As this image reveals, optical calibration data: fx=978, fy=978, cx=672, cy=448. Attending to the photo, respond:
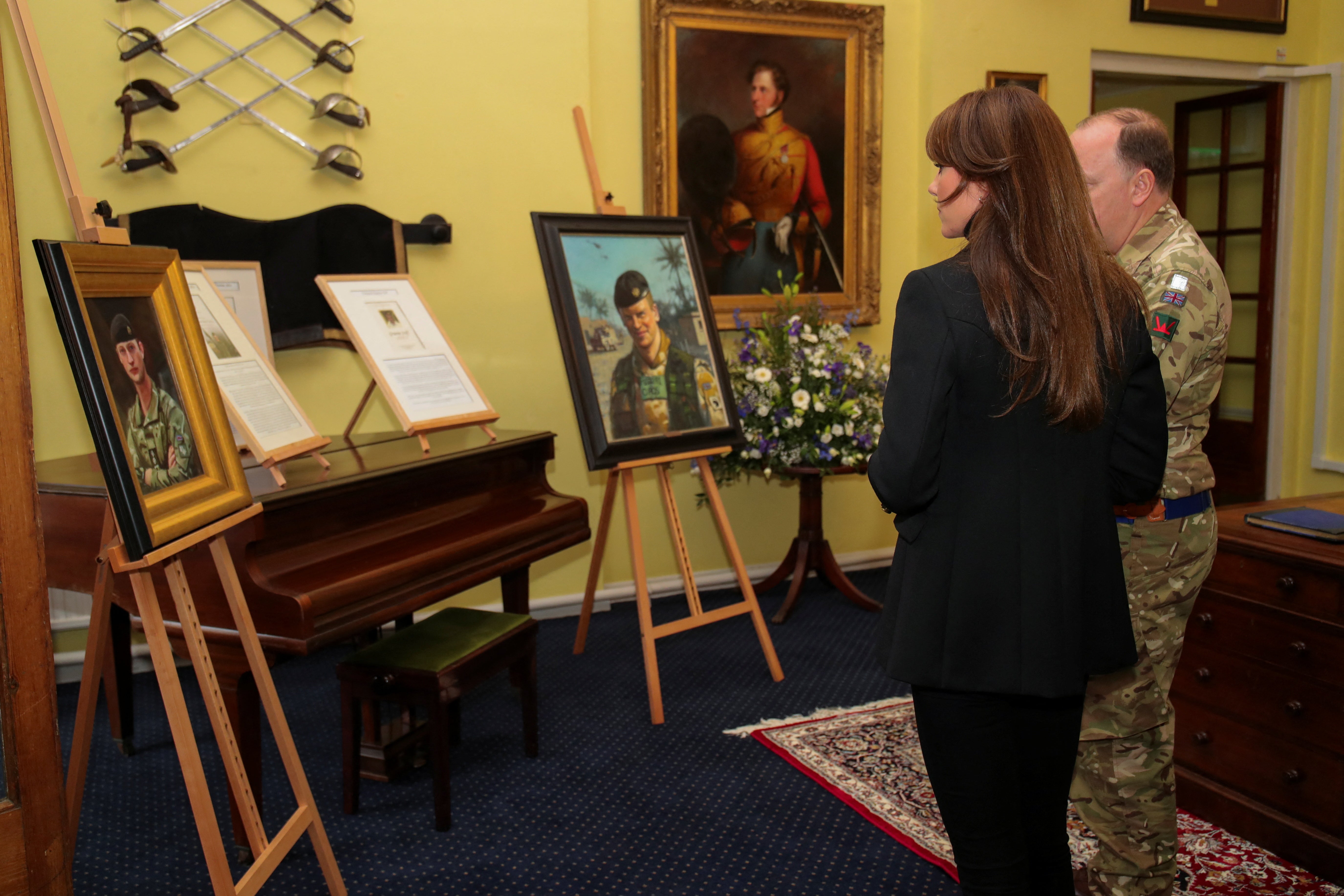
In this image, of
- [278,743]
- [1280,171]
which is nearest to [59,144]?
[278,743]

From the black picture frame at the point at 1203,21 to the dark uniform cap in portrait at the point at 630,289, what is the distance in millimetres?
3114

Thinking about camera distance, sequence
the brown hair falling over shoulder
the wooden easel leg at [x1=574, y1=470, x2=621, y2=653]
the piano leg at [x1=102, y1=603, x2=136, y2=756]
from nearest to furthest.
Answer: the brown hair falling over shoulder, the piano leg at [x1=102, y1=603, x2=136, y2=756], the wooden easel leg at [x1=574, y1=470, x2=621, y2=653]

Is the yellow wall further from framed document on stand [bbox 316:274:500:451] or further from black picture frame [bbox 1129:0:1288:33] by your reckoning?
framed document on stand [bbox 316:274:500:451]

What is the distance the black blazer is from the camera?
4.05 feet

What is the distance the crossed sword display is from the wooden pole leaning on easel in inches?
68.6

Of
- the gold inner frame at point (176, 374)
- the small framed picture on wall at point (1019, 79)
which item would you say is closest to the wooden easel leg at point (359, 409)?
the gold inner frame at point (176, 374)

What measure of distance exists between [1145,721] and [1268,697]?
636 mm

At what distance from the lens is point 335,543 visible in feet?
7.84

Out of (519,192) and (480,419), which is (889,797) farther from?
(519,192)

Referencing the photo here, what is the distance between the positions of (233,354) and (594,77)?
2158 mm

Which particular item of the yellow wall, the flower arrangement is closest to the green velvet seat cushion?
the yellow wall

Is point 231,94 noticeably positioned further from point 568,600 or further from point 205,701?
point 205,701

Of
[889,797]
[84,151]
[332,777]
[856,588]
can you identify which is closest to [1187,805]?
[889,797]

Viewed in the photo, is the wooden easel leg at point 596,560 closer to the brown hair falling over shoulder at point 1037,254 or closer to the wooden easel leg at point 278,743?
the wooden easel leg at point 278,743
